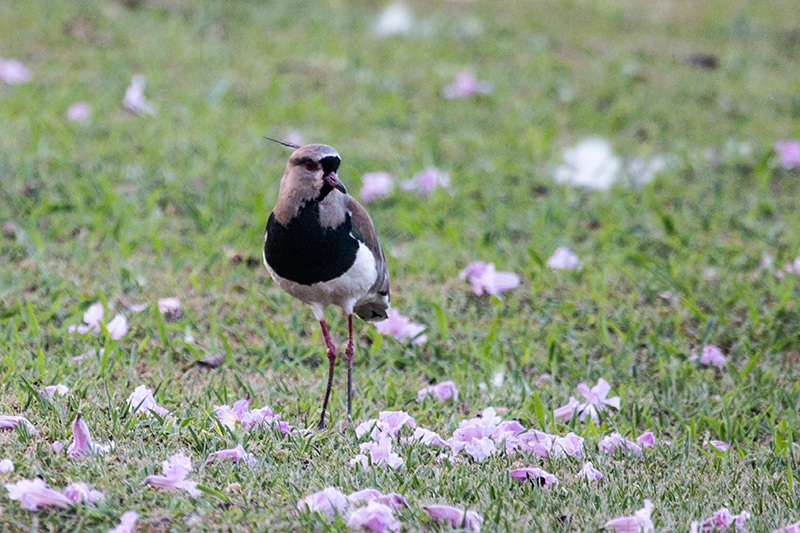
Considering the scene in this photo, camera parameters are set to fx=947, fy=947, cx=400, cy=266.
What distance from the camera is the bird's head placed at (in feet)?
8.84

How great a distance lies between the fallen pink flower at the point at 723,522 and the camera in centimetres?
244

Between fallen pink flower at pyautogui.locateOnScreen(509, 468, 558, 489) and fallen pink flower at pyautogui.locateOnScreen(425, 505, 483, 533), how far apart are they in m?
0.33

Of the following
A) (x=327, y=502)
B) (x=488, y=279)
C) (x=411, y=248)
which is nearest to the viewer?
(x=327, y=502)

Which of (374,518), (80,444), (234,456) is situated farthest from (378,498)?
(80,444)

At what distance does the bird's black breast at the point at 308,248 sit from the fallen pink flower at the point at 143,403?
22.8 inches

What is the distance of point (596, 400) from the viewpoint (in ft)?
11.0

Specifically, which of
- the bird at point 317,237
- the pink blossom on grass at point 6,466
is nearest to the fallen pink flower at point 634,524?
the bird at point 317,237

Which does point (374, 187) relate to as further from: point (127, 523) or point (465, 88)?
point (127, 523)

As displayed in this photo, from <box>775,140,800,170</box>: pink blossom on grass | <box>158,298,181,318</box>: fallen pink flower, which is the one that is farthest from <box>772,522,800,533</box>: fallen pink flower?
<box>775,140,800,170</box>: pink blossom on grass

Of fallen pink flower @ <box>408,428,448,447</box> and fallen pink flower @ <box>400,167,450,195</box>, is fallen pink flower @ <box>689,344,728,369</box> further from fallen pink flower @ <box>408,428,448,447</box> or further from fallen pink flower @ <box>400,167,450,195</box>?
fallen pink flower @ <box>400,167,450,195</box>

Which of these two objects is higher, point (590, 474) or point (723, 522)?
point (723, 522)

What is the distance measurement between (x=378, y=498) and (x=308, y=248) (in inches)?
30.2

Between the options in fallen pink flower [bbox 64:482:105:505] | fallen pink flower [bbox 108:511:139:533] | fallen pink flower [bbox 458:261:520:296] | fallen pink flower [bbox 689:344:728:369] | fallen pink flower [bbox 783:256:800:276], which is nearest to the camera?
fallen pink flower [bbox 108:511:139:533]

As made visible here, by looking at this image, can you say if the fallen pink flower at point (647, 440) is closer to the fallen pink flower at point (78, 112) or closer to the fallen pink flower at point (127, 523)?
the fallen pink flower at point (127, 523)
